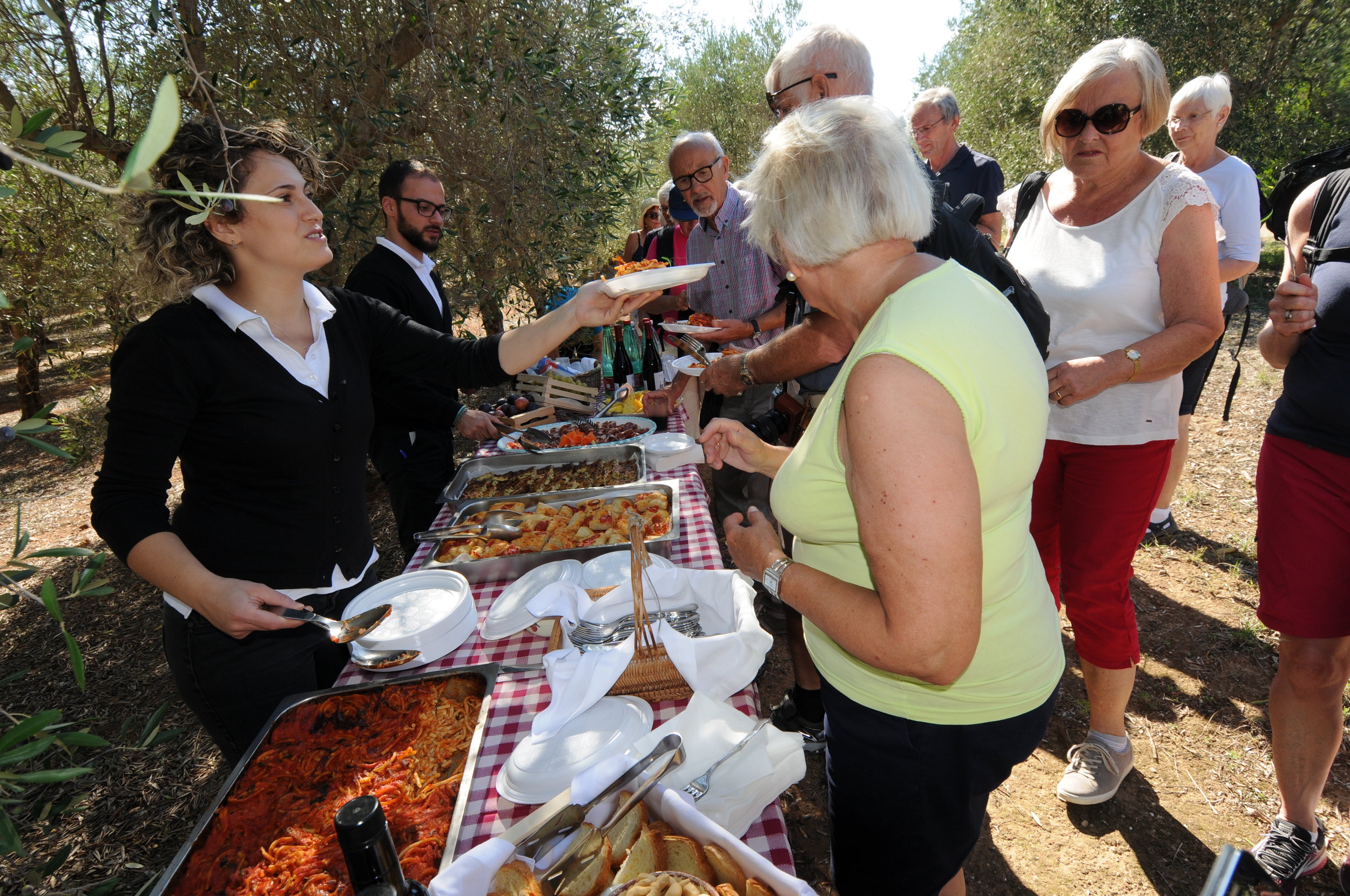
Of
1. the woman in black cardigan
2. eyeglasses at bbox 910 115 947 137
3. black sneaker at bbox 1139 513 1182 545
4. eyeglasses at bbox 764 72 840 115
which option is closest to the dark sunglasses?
eyeglasses at bbox 764 72 840 115

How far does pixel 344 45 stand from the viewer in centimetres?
437

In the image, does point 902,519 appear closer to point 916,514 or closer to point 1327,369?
point 916,514

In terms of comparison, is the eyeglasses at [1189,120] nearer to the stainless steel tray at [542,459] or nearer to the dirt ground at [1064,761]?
the dirt ground at [1064,761]

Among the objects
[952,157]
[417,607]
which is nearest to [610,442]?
[417,607]

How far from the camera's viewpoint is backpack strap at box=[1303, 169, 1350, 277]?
6.54 ft

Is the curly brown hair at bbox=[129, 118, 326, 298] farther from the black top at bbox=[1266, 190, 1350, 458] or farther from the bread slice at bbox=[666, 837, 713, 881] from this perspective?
the black top at bbox=[1266, 190, 1350, 458]

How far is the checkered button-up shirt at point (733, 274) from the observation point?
14.3 ft

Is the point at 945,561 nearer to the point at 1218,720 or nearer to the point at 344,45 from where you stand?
the point at 1218,720

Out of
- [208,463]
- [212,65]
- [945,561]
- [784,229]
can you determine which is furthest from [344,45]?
[945,561]

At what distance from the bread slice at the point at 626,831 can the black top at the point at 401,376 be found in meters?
2.87

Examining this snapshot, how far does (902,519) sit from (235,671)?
75.5 inches

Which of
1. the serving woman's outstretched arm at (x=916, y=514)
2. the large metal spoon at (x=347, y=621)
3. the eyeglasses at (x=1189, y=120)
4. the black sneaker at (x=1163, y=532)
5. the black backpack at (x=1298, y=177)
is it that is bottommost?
the black sneaker at (x=1163, y=532)

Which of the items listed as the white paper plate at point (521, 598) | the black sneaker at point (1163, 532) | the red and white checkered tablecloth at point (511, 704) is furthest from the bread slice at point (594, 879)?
the black sneaker at point (1163, 532)

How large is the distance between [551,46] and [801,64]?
2925 millimetres
